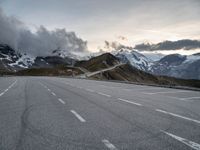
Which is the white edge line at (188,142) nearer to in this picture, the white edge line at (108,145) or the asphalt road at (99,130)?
the asphalt road at (99,130)

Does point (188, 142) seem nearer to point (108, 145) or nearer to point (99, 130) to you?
point (108, 145)

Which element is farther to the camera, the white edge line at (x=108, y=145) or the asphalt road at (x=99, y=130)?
the asphalt road at (x=99, y=130)

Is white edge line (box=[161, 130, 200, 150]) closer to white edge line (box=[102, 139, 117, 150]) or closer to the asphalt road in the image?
the asphalt road

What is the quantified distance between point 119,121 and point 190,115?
9.41ft

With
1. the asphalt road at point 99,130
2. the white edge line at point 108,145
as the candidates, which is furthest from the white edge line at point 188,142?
the white edge line at point 108,145

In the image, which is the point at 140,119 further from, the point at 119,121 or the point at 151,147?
the point at 151,147

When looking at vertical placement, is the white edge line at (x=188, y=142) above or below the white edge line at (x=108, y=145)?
above

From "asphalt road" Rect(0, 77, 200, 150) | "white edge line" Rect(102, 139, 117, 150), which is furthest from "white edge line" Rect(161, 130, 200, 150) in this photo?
"white edge line" Rect(102, 139, 117, 150)

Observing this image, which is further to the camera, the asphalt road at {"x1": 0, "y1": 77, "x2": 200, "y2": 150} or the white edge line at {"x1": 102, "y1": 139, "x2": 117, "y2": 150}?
the asphalt road at {"x1": 0, "y1": 77, "x2": 200, "y2": 150}

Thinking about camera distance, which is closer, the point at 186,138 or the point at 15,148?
the point at 15,148

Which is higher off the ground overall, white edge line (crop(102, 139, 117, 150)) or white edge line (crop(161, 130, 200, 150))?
white edge line (crop(161, 130, 200, 150))

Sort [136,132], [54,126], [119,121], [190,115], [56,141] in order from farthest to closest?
[190,115] → [119,121] → [54,126] → [136,132] → [56,141]

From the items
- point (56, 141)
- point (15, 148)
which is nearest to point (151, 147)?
point (56, 141)

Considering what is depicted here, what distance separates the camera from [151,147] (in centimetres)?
576
